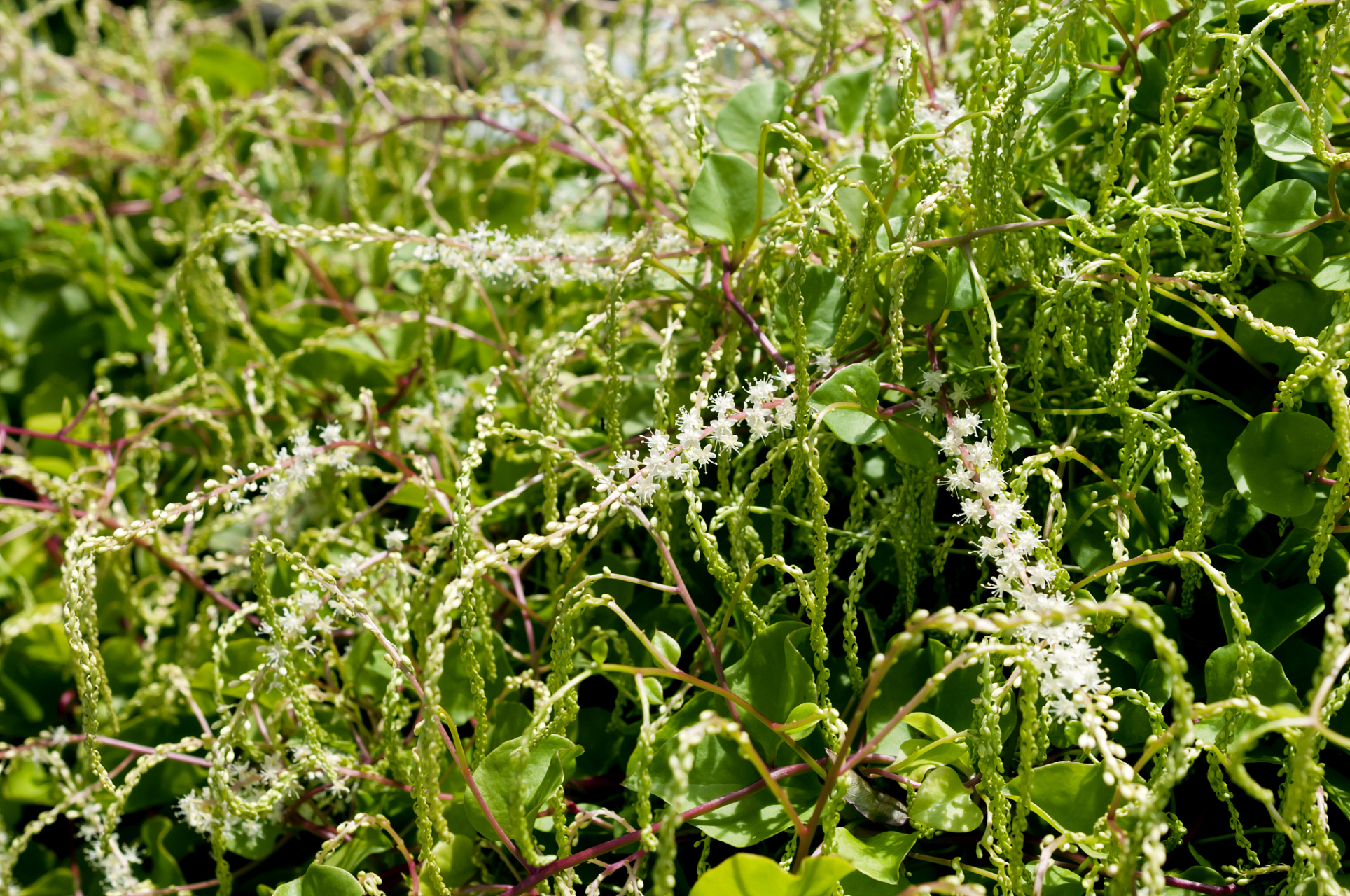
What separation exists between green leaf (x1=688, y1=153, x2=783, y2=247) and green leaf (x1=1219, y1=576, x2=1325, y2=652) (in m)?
0.29

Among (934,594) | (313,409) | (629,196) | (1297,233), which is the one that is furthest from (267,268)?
(1297,233)

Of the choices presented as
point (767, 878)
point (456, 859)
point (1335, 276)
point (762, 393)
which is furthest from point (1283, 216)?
point (456, 859)

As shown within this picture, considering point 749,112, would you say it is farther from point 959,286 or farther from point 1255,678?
point 1255,678

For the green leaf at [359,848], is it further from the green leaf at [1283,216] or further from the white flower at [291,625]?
the green leaf at [1283,216]

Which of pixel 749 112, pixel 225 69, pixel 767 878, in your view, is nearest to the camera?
pixel 767 878

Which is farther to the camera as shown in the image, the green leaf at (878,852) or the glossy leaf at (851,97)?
the glossy leaf at (851,97)

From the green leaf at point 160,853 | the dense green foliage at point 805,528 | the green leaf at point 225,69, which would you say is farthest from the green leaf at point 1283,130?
the green leaf at point 225,69

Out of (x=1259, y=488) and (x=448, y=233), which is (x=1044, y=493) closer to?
(x=1259, y=488)

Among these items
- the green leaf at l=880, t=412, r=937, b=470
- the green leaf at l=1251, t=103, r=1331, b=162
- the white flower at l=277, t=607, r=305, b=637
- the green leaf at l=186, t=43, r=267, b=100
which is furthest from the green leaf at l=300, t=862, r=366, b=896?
the green leaf at l=186, t=43, r=267, b=100

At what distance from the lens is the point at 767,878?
1.16 ft

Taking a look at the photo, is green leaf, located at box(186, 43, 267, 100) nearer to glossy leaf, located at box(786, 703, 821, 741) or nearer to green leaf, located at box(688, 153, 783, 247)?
green leaf, located at box(688, 153, 783, 247)

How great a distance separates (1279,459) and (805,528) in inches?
8.6

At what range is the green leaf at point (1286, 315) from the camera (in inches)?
17.7

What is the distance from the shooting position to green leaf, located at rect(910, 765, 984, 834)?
0.39m
